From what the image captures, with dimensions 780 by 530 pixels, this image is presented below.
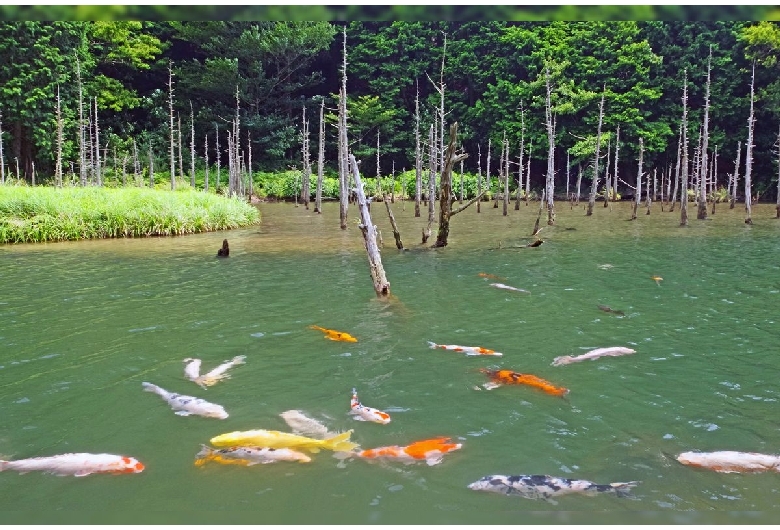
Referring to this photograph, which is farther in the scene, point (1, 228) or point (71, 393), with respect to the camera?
point (1, 228)

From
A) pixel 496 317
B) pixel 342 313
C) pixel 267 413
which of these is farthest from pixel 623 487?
pixel 342 313

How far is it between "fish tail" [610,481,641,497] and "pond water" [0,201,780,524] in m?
0.08

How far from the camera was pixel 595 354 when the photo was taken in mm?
7078

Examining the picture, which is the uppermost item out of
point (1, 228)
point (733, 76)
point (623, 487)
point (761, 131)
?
point (733, 76)

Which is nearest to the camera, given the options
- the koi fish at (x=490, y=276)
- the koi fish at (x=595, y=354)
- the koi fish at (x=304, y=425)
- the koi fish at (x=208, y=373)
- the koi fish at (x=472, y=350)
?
the koi fish at (x=304, y=425)

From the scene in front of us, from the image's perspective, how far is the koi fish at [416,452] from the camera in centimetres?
453

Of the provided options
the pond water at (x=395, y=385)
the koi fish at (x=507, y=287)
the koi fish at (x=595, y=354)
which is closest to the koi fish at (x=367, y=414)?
the pond water at (x=395, y=385)

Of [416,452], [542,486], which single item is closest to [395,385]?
[416,452]

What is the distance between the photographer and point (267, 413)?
5492 mm

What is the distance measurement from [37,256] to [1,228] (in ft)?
A: 12.0

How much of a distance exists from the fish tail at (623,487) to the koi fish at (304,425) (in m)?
2.30

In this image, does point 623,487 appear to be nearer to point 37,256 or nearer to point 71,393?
point 71,393

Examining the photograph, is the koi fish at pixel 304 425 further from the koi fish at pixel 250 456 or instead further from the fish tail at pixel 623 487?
the fish tail at pixel 623 487

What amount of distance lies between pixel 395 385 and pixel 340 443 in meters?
1.51
